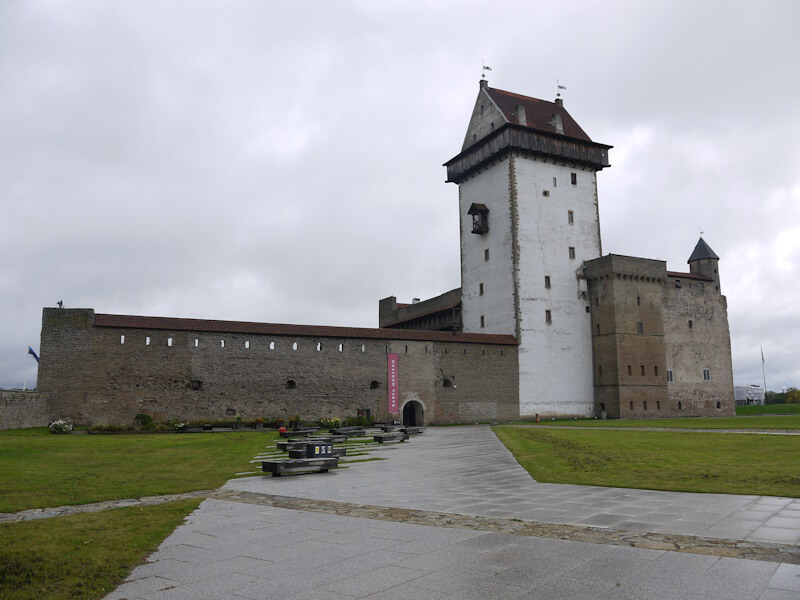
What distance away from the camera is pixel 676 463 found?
12727mm

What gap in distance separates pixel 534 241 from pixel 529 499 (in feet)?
115

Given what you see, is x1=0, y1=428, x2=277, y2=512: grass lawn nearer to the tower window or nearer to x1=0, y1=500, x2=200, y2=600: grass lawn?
x1=0, y1=500, x2=200, y2=600: grass lawn

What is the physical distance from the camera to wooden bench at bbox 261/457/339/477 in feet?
41.3

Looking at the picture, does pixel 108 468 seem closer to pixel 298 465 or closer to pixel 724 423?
pixel 298 465

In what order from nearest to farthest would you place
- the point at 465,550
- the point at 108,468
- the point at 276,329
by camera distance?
the point at 465,550
the point at 108,468
the point at 276,329

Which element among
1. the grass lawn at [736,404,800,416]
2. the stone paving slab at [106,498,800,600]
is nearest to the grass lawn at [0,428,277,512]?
the stone paving slab at [106,498,800,600]

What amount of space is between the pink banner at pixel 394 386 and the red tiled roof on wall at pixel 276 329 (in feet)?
4.60

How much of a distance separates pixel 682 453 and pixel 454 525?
9.66m

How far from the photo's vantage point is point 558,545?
6137 millimetres

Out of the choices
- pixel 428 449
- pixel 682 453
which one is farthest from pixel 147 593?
pixel 428 449

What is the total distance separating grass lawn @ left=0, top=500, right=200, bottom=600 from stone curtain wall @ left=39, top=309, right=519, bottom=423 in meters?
23.7

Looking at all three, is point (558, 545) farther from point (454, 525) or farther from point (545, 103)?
point (545, 103)

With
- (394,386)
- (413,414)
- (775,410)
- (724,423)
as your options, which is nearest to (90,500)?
(394,386)

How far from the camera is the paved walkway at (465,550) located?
4.86 metres
